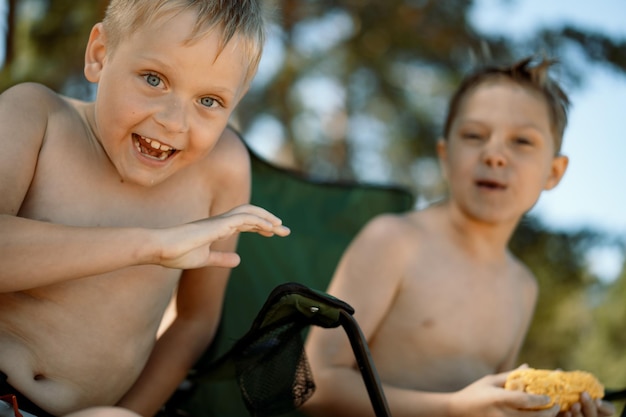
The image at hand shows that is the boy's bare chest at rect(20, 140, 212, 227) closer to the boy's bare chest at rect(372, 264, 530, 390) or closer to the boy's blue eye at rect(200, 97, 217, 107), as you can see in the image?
the boy's blue eye at rect(200, 97, 217, 107)

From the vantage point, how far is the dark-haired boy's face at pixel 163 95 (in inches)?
51.0

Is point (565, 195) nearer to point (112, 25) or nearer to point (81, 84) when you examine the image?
point (81, 84)

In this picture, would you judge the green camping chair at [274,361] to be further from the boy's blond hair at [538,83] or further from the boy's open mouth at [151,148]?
the boy's blond hair at [538,83]

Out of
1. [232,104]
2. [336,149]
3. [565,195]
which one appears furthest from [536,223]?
[232,104]

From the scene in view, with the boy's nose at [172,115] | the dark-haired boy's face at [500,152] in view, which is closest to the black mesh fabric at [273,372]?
the boy's nose at [172,115]

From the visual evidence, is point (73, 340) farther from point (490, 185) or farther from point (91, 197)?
point (490, 185)

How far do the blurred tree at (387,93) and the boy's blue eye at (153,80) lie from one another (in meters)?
1.97

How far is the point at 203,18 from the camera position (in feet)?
4.32

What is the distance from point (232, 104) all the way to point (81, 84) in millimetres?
2800

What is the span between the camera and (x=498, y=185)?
2018mm

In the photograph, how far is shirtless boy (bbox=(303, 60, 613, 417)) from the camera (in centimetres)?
186

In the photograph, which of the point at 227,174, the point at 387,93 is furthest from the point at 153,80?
the point at 387,93

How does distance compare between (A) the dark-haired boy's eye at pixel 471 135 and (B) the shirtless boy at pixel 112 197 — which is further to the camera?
(A) the dark-haired boy's eye at pixel 471 135

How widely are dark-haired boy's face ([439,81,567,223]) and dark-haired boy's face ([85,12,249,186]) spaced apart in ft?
2.79
